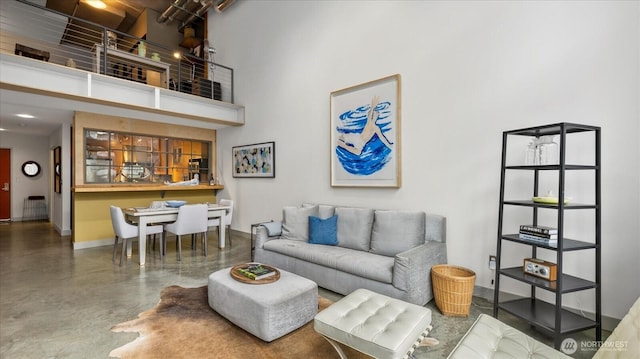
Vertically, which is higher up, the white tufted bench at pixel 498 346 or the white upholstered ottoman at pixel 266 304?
the white tufted bench at pixel 498 346

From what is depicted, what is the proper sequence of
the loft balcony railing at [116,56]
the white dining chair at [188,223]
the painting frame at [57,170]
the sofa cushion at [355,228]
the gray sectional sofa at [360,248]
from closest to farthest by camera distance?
1. the gray sectional sofa at [360,248]
2. the sofa cushion at [355,228]
3. the white dining chair at [188,223]
4. the loft balcony railing at [116,56]
5. the painting frame at [57,170]

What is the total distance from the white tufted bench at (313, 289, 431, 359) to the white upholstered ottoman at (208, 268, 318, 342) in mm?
469

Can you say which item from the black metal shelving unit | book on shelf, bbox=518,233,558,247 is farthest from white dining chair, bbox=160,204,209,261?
book on shelf, bbox=518,233,558,247

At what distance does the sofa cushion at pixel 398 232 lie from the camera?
3207mm

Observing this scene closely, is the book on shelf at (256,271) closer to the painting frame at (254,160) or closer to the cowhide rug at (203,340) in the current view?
the cowhide rug at (203,340)

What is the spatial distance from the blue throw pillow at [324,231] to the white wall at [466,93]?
22.2 inches

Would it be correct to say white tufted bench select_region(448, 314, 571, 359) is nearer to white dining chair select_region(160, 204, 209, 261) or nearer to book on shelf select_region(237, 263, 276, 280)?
book on shelf select_region(237, 263, 276, 280)

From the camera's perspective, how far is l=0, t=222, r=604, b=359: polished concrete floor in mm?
2215

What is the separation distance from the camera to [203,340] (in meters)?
→ 2.25

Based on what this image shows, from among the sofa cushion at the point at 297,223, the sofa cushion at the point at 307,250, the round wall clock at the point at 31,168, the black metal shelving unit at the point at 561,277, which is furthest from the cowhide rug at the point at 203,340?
the round wall clock at the point at 31,168

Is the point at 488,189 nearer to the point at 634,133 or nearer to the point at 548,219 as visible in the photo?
the point at 548,219

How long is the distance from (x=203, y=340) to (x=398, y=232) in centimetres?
215

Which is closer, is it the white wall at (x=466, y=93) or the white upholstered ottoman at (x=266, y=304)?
the white upholstered ottoman at (x=266, y=304)

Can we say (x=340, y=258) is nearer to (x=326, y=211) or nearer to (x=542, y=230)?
(x=326, y=211)
